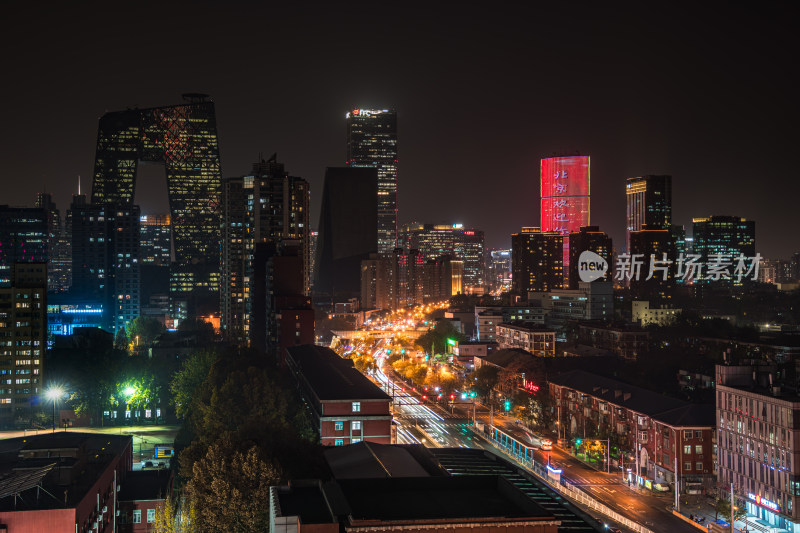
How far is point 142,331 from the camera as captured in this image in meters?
103

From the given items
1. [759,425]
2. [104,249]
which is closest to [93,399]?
[759,425]

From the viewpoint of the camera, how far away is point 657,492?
40.5 m

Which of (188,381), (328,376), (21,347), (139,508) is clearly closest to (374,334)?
(188,381)

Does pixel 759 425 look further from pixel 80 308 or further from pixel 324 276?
pixel 324 276

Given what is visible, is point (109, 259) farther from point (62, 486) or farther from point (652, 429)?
point (652, 429)

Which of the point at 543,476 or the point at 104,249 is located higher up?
the point at 104,249

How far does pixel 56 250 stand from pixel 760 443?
178 meters

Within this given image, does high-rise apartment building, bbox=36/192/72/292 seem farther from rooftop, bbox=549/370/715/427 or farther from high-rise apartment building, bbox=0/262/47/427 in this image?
rooftop, bbox=549/370/715/427

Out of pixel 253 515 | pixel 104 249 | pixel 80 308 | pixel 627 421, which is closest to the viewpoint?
pixel 253 515

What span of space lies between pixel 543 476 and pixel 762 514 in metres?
10.9

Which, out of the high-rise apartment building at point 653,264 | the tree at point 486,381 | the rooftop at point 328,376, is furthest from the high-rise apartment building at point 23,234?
the high-rise apartment building at point 653,264

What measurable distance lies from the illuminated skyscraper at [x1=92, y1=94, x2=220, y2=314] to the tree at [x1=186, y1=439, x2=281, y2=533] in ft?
429

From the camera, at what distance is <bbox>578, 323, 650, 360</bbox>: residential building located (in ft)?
280

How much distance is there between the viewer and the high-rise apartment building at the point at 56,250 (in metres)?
177
